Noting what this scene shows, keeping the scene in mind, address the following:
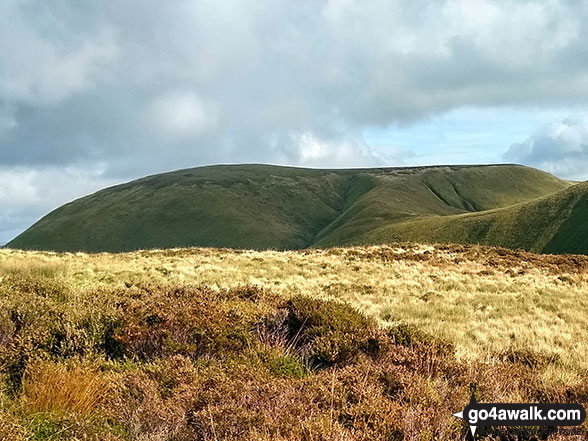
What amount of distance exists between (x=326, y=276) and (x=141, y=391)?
20667 millimetres

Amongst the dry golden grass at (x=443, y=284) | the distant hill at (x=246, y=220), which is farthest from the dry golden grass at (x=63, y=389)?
the distant hill at (x=246, y=220)

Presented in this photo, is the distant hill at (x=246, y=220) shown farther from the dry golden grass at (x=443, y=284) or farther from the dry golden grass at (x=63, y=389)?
the dry golden grass at (x=63, y=389)

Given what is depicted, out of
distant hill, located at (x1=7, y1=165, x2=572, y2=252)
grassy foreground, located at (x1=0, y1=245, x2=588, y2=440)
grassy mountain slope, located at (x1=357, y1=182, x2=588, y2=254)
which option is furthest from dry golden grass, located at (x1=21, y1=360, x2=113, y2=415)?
distant hill, located at (x1=7, y1=165, x2=572, y2=252)

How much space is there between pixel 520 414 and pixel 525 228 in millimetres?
103248

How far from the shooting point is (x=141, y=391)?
17.2 ft

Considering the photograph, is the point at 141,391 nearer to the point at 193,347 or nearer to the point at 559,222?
the point at 193,347

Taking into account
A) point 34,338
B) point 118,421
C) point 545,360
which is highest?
point 34,338

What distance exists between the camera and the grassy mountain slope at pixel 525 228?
85.8 metres

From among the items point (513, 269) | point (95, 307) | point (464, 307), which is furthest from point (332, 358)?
point (513, 269)

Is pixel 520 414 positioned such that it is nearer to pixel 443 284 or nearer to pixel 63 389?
pixel 63 389

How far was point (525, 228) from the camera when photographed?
97062mm

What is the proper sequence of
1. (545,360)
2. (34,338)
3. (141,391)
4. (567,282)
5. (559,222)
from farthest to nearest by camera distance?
(559,222)
(567,282)
(545,360)
(34,338)
(141,391)

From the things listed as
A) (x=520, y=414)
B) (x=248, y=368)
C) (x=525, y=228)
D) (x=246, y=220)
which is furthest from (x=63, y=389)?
(x=246, y=220)

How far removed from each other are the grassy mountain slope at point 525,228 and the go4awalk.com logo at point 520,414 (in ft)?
277
